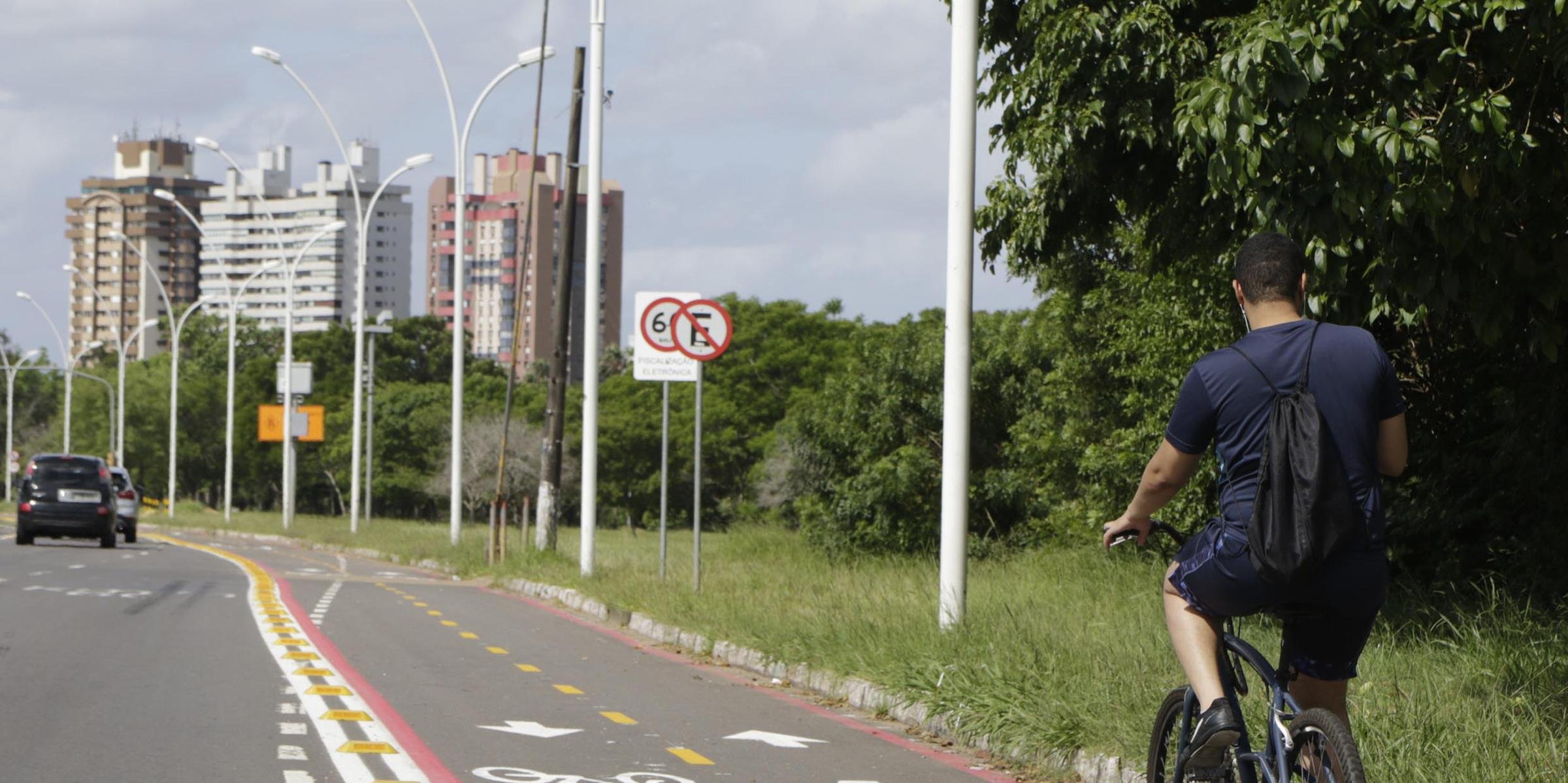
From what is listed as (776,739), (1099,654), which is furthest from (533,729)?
(1099,654)

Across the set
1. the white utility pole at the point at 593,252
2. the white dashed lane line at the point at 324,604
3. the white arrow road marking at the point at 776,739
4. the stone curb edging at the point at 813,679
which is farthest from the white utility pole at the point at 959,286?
the white utility pole at the point at 593,252

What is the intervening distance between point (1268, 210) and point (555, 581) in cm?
1414

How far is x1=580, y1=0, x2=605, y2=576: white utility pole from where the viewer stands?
2192 centimetres

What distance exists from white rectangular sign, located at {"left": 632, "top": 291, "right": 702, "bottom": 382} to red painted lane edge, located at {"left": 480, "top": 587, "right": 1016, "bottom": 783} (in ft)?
8.80

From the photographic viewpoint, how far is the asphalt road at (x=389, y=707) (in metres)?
8.27

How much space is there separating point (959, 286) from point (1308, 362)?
710 cm

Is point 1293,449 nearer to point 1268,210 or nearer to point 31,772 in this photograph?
point 1268,210

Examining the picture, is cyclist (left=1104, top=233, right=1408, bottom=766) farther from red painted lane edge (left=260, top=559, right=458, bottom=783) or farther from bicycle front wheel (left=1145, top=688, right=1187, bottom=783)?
red painted lane edge (left=260, top=559, right=458, bottom=783)

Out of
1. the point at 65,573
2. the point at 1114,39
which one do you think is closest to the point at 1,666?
the point at 1114,39

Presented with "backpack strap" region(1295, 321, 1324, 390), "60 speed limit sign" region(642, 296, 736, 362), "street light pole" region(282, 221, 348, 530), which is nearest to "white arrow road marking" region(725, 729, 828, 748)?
"backpack strap" region(1295, 321, 1324, 390)

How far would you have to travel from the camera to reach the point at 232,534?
51.3m

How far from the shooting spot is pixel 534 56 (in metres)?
31.8

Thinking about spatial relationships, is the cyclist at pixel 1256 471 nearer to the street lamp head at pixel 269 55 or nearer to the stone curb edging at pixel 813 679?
the stone curb edging at pixel 813 679

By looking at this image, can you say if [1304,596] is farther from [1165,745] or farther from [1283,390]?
[1165,745]
